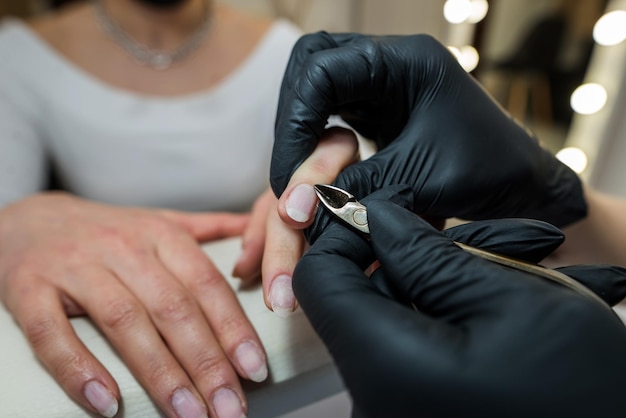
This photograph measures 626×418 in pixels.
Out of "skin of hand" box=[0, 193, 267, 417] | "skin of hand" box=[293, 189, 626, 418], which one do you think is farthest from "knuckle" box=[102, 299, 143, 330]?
"skin of hand" box=[293, 189, 626, 418]

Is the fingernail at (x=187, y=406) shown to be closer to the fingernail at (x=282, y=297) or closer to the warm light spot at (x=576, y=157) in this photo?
the fingernail at (x=282, y=297)

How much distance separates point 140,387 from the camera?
0.39m

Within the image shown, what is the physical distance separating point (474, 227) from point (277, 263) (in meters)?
0.16

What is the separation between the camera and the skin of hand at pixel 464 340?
230 millimetres

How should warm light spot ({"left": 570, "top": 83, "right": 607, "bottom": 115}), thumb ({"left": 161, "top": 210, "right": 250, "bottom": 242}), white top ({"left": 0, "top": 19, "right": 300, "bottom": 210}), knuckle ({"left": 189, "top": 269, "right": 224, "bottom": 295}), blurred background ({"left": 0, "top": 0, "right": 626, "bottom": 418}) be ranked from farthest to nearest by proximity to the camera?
warm light spot ({"left": 570, "top": 83, "right": 607, "bottom": 115}) → blurred background ({"left": 0, "top": 0, "right": 626, "bottom": 418}) → white top ({"left": 0, "top": 19, "right": 300, "bottom": 210}) → thumb ({"left": 161, "top": 210, "right": 250, "bottom": 242}) → knuckle ({"left": 189, "top": 269, "right": 224, "bottom": 295})

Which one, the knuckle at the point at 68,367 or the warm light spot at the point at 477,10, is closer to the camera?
the knuckle at the point at 68,367

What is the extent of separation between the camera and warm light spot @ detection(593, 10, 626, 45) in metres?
1.10

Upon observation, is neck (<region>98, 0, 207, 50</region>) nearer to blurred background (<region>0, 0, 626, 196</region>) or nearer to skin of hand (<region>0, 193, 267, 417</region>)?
blurred background (<region>0, 0, 626, 196</region>)

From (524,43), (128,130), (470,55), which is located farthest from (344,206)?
(524,43)

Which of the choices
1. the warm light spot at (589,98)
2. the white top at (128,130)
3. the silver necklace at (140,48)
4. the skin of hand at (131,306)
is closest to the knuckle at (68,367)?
the skin of hand at (131,306)

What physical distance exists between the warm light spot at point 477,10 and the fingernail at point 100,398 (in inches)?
48.5

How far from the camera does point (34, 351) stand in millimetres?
A: 406

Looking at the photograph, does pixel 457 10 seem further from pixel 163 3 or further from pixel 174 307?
pixel 174 307

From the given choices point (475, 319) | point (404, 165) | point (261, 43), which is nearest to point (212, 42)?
point (261, 43)
